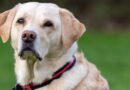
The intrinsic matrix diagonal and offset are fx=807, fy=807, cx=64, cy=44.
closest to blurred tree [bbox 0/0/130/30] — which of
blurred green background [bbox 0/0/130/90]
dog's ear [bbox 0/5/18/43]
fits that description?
blurred green background [bbox 0/0/130/90]

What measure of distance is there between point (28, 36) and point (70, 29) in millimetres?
577

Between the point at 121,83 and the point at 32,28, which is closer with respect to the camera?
the point at 32,28

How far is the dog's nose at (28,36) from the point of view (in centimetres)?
797

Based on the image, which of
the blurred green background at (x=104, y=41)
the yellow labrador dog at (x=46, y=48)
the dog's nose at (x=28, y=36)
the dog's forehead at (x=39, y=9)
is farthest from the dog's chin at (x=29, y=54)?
the blurred green background at (x=104, y=41)

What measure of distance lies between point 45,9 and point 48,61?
0.55 meters

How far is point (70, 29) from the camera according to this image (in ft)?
27.5

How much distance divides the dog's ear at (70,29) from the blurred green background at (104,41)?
564 centimetres

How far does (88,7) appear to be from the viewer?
84.5 ft

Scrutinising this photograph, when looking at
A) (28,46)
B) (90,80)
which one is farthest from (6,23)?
(90,80)

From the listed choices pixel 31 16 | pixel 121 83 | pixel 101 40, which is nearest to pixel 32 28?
pixel 31 16

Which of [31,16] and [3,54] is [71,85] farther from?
[3,54]

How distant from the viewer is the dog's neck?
27.6 feet

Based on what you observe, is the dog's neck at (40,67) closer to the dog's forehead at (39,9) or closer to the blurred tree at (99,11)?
Result: the dog's forehead at (39,9)

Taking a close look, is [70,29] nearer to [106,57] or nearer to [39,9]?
[39,9]
